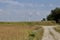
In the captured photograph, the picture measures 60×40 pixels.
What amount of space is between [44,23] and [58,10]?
72.8ft

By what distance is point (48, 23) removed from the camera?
4437 inches

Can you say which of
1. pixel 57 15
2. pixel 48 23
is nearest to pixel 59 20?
pixel 57 15

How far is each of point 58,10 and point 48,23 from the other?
22.2 m

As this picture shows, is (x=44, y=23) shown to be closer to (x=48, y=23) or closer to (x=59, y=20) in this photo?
(x=48, y=23)

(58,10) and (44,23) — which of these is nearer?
(44,23)

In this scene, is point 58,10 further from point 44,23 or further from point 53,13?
point 44,23

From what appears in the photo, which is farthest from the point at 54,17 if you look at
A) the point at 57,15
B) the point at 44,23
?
the point at 44,23

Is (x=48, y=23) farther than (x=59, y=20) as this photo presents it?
No

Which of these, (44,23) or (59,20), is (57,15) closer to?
(59,20)

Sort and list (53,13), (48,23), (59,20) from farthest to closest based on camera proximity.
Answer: (53,13)
(59,20)
(48,23)

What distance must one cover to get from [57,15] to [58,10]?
536cm

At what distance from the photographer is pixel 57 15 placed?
12775 centimetres

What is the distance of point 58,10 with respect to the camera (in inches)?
5192

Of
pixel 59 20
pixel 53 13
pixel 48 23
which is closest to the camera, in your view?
pixel 48 23
